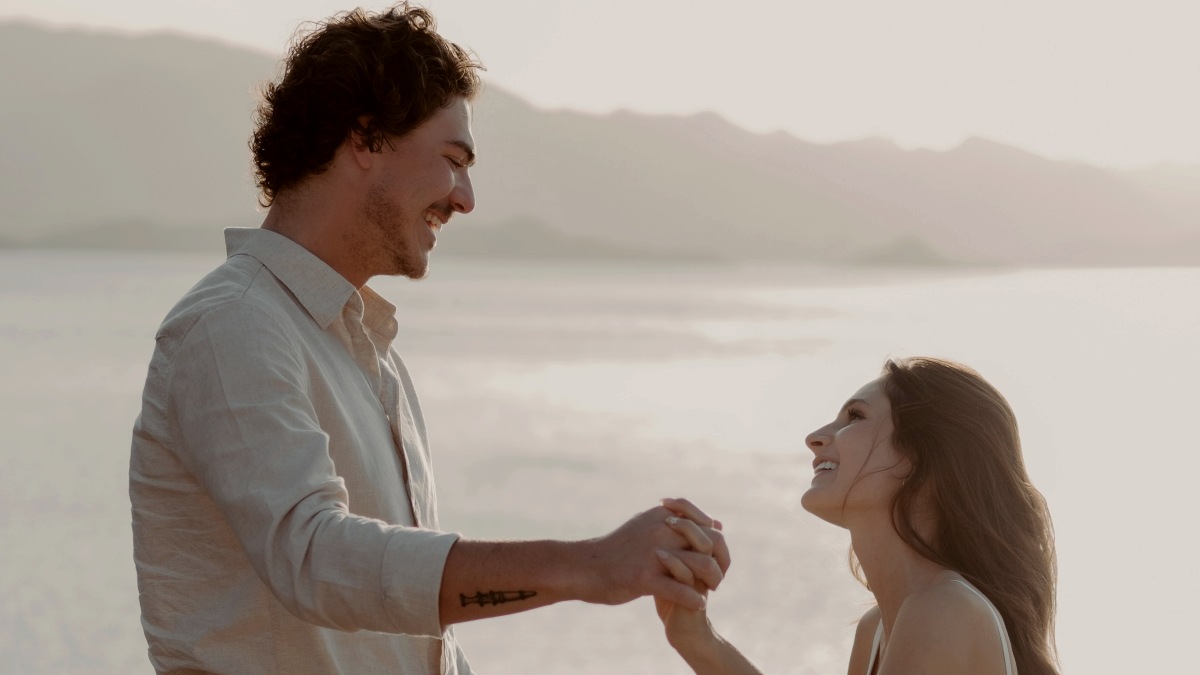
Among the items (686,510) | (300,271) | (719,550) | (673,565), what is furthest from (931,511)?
(300,271)

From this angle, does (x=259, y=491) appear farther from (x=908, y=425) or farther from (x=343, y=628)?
(x=908, y=425)

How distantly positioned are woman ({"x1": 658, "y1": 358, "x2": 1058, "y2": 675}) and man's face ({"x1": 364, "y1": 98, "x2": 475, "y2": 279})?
39.5 inches

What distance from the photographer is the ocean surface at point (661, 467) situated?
8.84 m

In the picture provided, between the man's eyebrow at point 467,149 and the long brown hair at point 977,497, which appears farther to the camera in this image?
the long brown hair at point 977,497

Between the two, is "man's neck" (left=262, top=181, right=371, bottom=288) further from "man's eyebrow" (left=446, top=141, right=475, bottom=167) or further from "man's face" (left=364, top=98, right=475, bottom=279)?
"man's eyebrow" (left=446, top=141, right=475, bottom=167)

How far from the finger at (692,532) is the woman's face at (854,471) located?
3.05 ft

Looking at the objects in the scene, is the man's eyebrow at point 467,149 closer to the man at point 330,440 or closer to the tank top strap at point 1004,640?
the man at point 330,440

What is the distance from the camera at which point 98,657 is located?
8430 millimetres

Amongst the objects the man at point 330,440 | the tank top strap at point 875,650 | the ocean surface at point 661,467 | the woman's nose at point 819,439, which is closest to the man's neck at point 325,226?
the man at point 330,440

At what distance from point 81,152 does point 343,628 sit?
604ft

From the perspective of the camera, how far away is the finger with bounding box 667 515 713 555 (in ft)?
7.45

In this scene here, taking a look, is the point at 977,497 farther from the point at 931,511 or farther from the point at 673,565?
the point at 673,565

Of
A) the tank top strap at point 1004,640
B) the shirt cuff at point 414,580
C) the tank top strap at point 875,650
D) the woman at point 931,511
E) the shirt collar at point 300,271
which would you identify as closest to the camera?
the shirt cuff at point 414,580

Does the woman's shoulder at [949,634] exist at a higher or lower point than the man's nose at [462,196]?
lower
